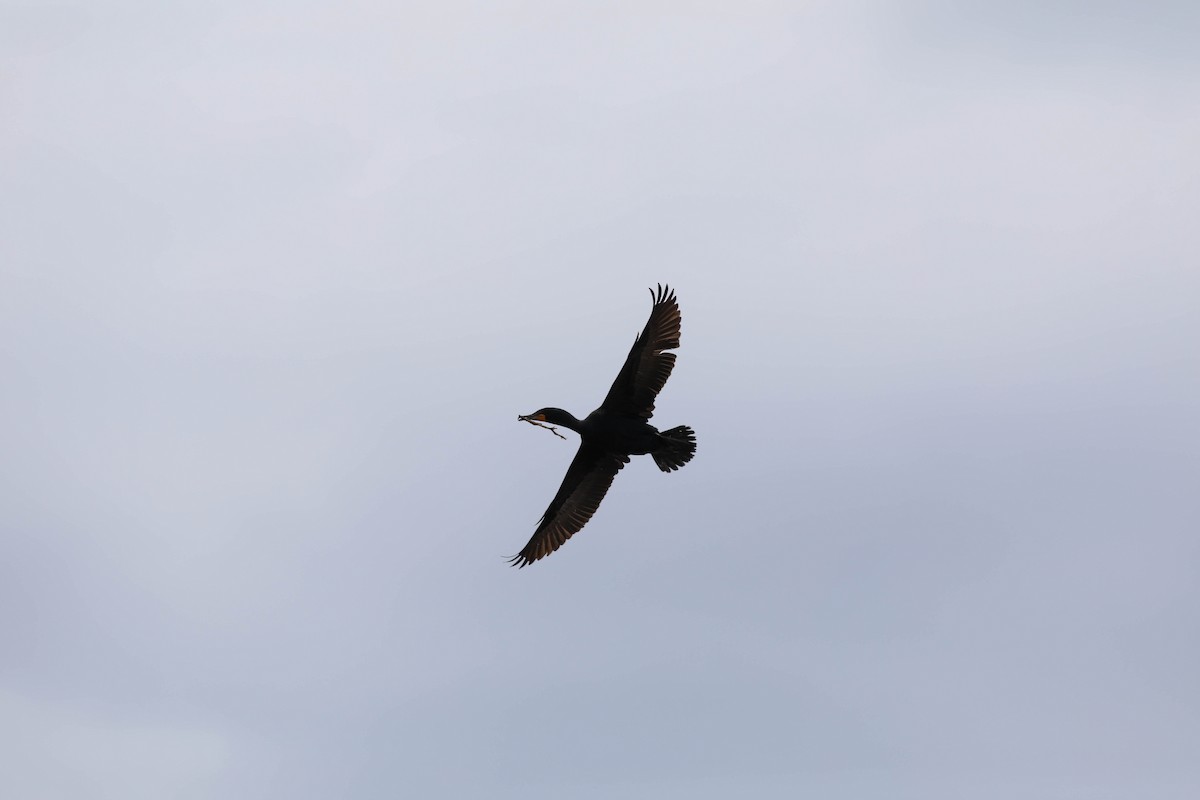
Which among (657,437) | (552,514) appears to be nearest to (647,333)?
(657,437)

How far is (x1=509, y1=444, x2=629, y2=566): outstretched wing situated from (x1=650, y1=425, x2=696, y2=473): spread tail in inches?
79.2

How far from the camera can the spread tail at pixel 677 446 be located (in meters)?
34.2

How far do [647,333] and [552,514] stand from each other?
4930mm

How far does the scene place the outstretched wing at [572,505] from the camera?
36.2m

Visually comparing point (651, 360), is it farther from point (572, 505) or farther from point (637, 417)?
point (572, 505)

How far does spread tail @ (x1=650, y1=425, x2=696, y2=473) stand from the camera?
3419 cm

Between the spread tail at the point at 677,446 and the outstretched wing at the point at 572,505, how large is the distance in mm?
2011

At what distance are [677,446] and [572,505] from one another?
11.5 feet

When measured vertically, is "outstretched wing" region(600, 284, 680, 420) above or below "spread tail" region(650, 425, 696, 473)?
above

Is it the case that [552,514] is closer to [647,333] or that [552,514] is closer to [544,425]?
[544,425]

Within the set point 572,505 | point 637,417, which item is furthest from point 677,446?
point 572,505

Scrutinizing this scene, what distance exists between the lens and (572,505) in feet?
120

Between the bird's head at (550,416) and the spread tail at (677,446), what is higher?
the bird's head at (550,416)

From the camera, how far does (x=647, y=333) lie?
34188 millimetres
